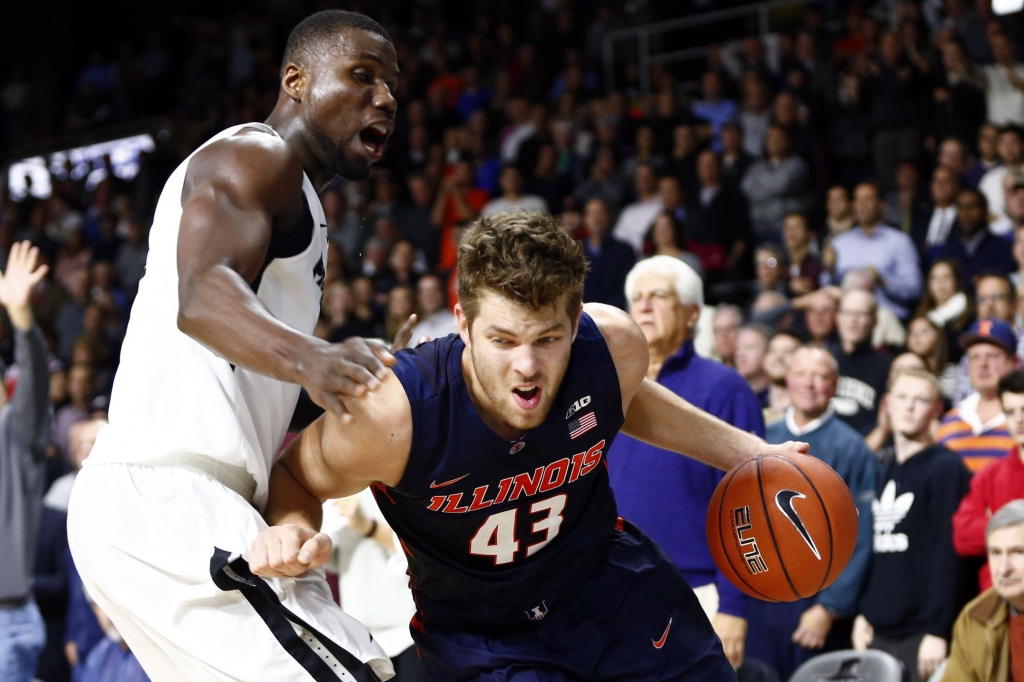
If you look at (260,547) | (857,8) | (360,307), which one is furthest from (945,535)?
(857,8)

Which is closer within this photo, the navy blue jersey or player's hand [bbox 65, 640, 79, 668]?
the navy blue jersey

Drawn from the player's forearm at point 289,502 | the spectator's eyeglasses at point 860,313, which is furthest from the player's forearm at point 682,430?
the spectator's eyeglasses at point 860,313

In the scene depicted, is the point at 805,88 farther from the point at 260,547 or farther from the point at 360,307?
the point at 260,547

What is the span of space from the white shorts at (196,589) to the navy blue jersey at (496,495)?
0.40 metres

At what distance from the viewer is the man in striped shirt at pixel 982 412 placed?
5566 millimetres

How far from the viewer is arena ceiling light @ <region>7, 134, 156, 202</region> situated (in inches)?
574

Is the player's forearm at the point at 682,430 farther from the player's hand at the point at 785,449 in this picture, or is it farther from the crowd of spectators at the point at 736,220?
the crowd of spectators at the point at 736,220

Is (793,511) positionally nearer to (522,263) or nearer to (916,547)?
(522,263)

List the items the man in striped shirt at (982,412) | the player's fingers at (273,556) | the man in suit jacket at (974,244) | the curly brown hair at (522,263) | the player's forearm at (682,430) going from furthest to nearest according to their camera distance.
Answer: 1. the man in suit jacket at (974,244)
2. the man in striped shirt at (982,412)
3. the player's forearm at (682,430)
4. the curly brown hair at (522,263)
5. the player's fingers at (273,556)

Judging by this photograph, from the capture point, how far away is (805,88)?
9.52 meters

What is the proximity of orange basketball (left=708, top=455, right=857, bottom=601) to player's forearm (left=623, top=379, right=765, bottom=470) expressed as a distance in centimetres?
6

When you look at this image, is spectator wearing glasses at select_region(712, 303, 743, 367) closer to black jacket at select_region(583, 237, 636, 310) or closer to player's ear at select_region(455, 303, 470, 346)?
black jacket at select_region(583, 237, 636, 310)

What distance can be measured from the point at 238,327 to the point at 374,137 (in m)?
0.86

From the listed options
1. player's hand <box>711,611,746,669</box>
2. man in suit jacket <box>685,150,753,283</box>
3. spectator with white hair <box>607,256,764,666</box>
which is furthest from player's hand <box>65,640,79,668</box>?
man in suit jacket <box>685,150,753,283</box>
